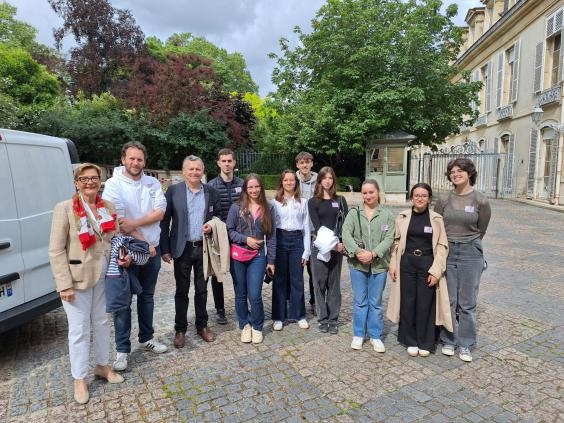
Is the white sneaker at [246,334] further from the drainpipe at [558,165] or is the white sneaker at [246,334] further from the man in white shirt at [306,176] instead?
the drainpipe at [558,165]

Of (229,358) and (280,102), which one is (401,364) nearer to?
(229,358)

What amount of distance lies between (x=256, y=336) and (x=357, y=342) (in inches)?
40.5

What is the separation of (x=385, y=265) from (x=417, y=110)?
1412 centimetres

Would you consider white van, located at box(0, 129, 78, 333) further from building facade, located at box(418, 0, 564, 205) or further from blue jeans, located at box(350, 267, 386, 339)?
building facade, located at box(418, 0, 564, 205)

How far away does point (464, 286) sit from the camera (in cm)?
368

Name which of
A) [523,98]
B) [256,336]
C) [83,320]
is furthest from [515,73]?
[83,320]

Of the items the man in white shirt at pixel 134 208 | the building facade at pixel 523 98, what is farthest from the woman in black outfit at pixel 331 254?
the building facade at pixel 523 98

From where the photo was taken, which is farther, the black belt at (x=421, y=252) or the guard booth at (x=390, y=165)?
the guard booth at (x=390, y=165)

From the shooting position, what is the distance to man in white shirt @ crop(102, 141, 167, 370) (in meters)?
3.46

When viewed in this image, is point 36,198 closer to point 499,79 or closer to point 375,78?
point 375,78

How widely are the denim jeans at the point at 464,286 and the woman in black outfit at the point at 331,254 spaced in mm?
1116

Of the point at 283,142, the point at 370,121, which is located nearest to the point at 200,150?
the point at 283,142

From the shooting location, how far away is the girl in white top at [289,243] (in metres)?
4.23

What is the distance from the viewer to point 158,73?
63.5ft
